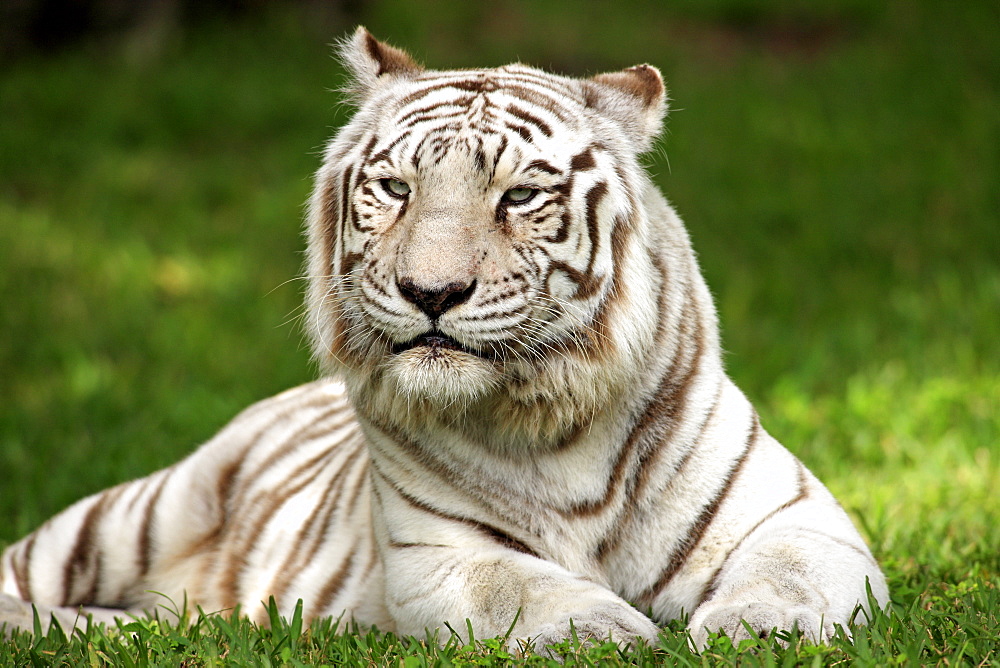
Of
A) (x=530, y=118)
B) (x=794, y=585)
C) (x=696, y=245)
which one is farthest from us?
(x=696, y=245)

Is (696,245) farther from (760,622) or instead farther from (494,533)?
(760,622)

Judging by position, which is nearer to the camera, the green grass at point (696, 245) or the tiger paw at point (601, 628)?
the tiger paw at point (601, 628)

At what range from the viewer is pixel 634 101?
2.76 m

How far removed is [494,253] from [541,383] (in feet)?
1.08

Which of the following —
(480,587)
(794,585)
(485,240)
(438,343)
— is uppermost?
(485,240)

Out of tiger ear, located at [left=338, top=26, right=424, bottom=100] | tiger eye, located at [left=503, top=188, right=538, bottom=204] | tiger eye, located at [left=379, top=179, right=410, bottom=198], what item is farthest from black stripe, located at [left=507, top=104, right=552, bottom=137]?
tiger ear, located at [left=338, top=26, right=424, bottom=100]

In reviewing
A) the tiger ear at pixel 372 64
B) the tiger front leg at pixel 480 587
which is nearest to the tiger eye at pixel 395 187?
the tiger ear at pixel 372 64

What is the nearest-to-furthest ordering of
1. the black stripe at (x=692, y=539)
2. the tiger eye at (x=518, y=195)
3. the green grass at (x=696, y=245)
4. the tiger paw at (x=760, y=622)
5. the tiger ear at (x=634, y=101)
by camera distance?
the tiger paw at (x=760, y=622)
the tiger eye at (x=518, y=195)
the black stripe at (x=692, y=539)
the tiger ear at (x=634, y=101)
the green grass at (x=696, y=245)

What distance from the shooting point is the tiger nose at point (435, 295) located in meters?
2.30

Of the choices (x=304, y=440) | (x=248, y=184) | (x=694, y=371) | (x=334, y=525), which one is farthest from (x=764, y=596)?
(x=248, y=184)

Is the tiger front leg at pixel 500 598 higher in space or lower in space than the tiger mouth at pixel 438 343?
lower

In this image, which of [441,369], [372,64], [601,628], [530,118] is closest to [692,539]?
[601,628]

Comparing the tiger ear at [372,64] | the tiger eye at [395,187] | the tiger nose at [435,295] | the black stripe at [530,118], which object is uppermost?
the tiger ear at [372,64]

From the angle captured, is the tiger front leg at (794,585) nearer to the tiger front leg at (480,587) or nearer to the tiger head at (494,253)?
the tiger front leg at (480,587)
